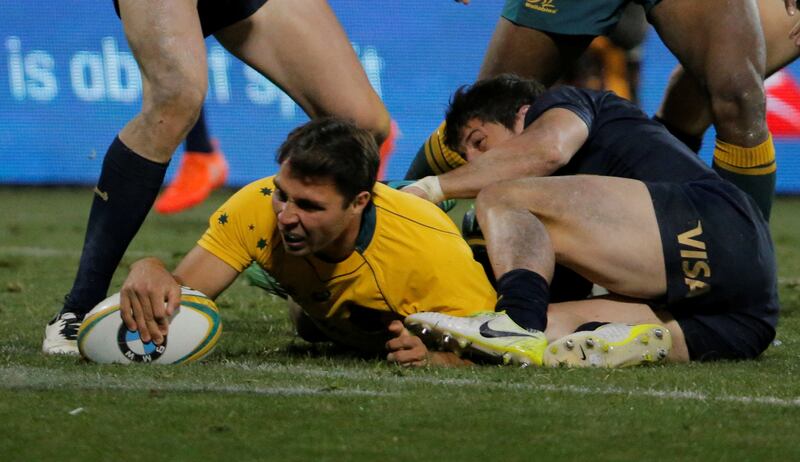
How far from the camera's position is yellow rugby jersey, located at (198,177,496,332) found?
4.19 metres

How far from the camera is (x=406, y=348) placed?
409 centimetres

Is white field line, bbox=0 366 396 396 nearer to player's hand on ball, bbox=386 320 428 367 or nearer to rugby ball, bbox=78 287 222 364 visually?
rugby ball, bbox=78 287 222 364

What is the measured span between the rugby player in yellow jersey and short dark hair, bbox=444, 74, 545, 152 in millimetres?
648

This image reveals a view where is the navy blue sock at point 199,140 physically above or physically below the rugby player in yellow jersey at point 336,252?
below

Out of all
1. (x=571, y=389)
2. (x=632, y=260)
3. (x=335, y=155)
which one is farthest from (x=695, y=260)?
(x=335, y=155)

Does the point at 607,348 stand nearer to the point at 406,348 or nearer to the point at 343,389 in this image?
the point at 406,348

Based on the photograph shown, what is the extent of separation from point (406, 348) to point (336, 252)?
351mm

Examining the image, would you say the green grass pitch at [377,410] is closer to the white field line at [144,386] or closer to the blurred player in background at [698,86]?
the white field line at [144,386]

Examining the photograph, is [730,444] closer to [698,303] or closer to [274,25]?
[698,303]

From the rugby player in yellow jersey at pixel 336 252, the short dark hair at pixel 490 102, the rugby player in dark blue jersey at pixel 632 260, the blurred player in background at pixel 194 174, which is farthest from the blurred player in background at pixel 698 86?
the blurred player in background at pixel 194 174

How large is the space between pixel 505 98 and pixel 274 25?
838mm

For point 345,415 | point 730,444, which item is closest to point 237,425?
point 345,415

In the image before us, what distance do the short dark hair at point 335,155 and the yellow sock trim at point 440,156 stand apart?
1634 mm

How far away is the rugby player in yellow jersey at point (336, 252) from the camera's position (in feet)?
13.1
